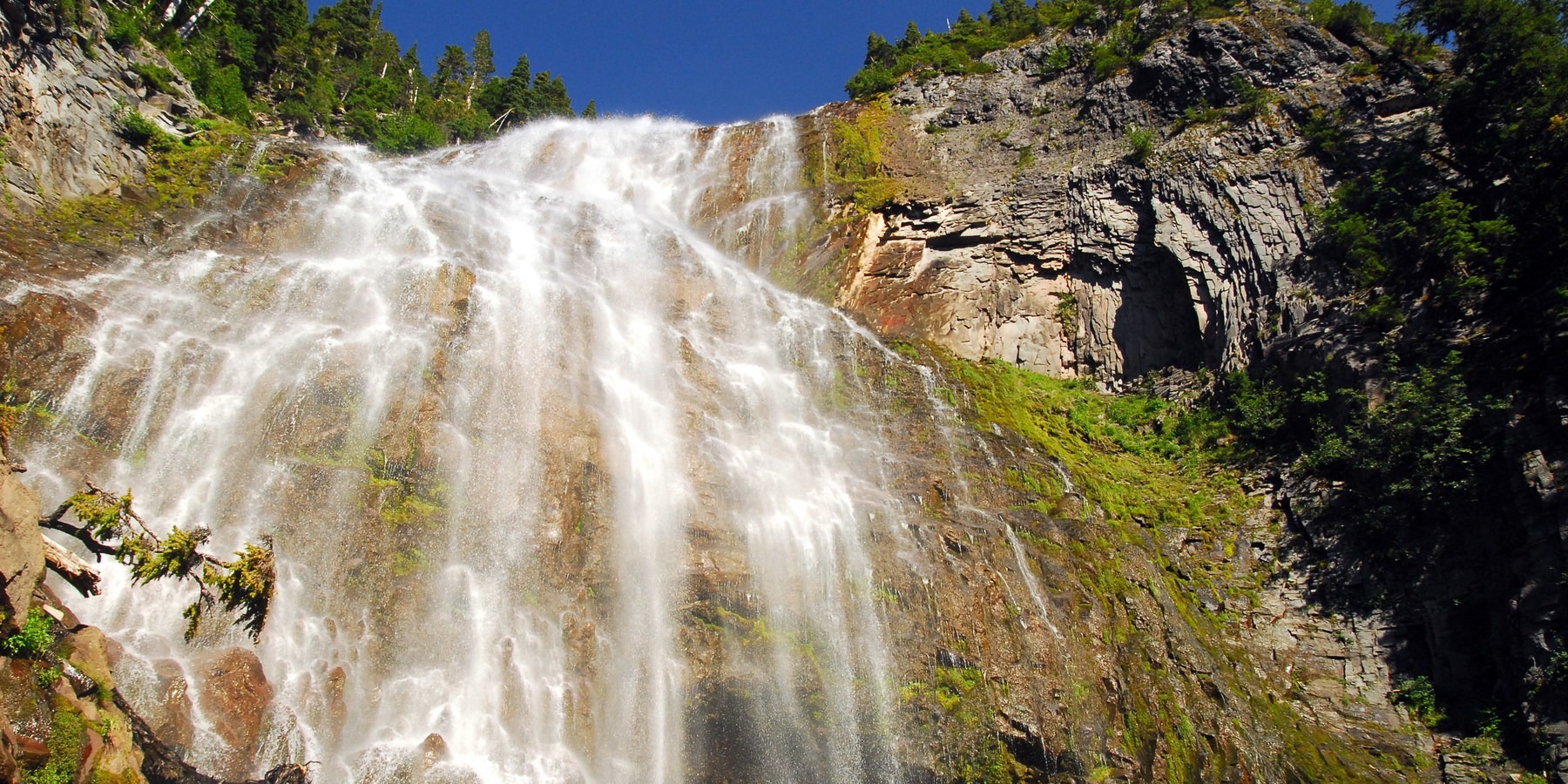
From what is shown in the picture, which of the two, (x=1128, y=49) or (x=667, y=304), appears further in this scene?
(x=1128, y=49)

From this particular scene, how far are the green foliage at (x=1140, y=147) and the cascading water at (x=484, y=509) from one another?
1329 cm

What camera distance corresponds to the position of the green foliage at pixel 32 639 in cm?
696

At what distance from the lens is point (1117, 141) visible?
91.0 feet

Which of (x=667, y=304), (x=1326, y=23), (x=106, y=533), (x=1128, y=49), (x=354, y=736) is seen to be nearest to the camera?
(x=106, y=533)

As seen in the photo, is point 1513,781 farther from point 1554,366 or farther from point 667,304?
point 667,304

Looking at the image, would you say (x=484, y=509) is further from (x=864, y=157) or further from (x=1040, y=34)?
(x=1040, y=34)

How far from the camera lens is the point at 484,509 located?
46.8 feet

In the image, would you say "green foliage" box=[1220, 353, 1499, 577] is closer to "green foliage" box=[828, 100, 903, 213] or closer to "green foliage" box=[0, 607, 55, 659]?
"green foliage" box=[828, 100, 903, 213]

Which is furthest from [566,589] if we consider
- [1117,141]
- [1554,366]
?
[1117,141]

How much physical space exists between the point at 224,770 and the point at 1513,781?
713 inches

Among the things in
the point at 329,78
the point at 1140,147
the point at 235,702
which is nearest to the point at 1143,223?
the point at 1140,147

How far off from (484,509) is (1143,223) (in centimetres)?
2113


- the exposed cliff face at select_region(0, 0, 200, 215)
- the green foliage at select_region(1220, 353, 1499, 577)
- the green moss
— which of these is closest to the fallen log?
the green moss

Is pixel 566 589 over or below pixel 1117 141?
below
